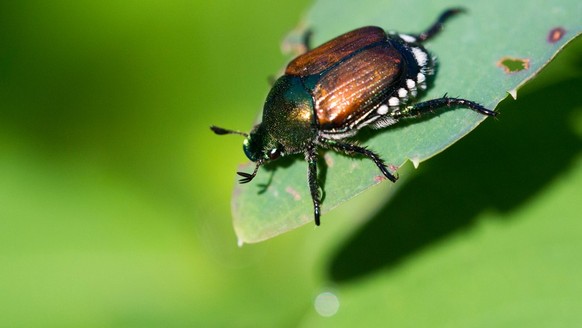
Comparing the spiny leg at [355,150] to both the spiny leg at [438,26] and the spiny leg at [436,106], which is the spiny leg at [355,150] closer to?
the spiny leg at [436,106]

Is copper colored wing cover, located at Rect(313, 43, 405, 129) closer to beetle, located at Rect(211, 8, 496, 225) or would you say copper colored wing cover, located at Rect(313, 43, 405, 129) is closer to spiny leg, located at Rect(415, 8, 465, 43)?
beetle, located at Rect(211, 8, 496, 225)

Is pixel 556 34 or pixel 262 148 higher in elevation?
pixel 556 34

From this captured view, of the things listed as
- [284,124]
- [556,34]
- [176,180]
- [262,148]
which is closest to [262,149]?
[262,148]

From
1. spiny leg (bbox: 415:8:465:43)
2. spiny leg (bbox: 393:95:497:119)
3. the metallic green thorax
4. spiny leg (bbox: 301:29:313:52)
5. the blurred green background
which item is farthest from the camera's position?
spiny leg (bbox: 301:29:313:52)

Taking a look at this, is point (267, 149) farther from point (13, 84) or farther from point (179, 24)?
point (13, 84)

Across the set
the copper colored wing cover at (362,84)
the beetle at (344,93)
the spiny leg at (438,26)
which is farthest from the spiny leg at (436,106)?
the spiny leg at (438,26)

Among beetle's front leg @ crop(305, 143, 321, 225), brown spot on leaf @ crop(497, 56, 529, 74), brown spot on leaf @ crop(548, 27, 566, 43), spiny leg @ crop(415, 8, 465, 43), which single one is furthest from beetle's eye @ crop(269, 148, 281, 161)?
brown spot on leaf @ crop(548, 27, 566, 43)

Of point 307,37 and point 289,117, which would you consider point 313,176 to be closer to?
point 289,117
